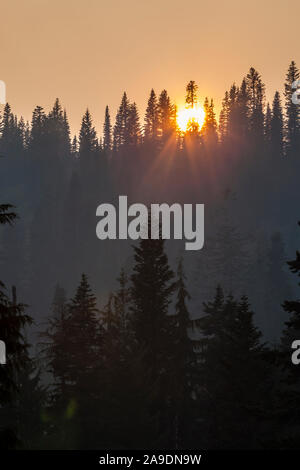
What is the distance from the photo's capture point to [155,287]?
35844mm

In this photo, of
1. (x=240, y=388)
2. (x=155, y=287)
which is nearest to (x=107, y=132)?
(x=155, y=287)

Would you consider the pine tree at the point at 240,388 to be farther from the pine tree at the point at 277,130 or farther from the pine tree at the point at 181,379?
the pine tree at the point at 277,130

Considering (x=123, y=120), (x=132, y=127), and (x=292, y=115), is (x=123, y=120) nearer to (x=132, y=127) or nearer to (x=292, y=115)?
(x=132, y=127)

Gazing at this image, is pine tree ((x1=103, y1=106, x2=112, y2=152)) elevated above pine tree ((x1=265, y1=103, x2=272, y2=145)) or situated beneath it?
elevated above

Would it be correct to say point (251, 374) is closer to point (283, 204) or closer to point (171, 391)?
point (171, 391)

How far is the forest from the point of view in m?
27.7

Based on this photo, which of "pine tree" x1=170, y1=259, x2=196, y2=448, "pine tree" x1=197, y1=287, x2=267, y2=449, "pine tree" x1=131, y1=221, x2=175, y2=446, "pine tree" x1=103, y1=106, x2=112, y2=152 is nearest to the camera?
"pine tree" x1=197, y1=287, x2=267, y2=449

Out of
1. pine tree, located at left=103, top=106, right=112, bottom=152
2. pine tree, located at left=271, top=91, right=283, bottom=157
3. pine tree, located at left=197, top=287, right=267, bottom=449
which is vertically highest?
pine tree, located at left=103, top=106, right=112, bottom=152

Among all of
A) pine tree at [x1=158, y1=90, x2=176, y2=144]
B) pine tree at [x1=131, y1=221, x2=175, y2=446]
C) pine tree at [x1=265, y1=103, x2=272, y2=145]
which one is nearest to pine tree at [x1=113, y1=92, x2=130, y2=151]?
pine tree at [x1=158, y1=90, x2=176, y2=144]

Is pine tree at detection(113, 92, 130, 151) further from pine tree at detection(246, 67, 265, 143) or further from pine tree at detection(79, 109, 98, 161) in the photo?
pine tree at detection(246, 67, 265, 143)

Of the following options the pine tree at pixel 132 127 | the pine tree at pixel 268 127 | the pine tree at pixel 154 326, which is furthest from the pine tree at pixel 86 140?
the pine tree at pixel 154 326

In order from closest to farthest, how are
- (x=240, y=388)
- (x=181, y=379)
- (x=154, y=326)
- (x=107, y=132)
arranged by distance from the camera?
(x=240, y=388) < (x=181, y=379) < (x=154, y=326) < (x=107, y=132)

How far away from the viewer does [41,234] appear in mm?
137750
